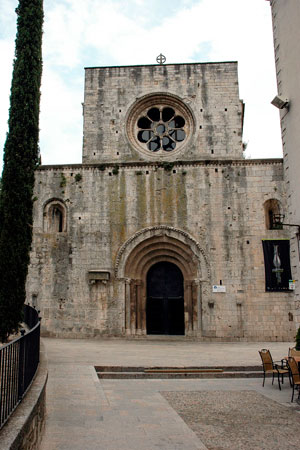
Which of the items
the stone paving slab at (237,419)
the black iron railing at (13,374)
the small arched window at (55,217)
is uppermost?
the small arched window at (55,217)

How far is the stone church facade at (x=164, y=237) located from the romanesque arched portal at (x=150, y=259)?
4 centimetres

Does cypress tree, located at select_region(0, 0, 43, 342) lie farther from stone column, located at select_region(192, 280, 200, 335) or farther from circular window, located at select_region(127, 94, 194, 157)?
stone column, located at select_region(192, 280, 200, 335)

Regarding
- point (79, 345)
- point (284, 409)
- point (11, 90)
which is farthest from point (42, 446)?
point (11, 90)

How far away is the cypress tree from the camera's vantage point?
10320mm

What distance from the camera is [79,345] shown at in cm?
1301

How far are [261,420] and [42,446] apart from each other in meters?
3.06

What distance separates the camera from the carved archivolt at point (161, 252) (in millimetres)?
15297

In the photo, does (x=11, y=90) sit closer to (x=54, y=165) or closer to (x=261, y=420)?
(x=54, y=165)

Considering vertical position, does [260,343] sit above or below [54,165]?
below

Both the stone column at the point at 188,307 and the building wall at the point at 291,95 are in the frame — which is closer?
the building wall at the point at 291,95

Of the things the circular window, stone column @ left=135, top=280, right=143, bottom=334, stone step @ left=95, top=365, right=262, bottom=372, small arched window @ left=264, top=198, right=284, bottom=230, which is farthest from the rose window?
stone step @ left=95, top=365, right=262, bottom=372

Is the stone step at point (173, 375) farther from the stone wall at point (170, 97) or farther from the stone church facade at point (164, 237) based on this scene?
the stone wall at point (170, 97)

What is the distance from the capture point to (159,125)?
58.3 feet

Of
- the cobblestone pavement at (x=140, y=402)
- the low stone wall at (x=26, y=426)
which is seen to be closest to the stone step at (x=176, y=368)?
the cobblestone pavement at (x=140, y=402)
